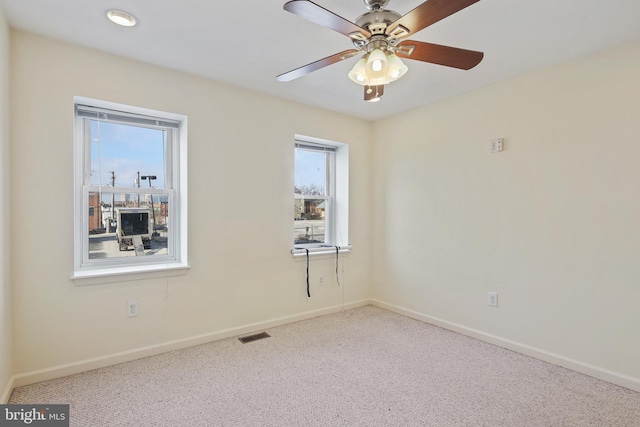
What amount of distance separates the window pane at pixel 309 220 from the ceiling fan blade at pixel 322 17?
2312 mm

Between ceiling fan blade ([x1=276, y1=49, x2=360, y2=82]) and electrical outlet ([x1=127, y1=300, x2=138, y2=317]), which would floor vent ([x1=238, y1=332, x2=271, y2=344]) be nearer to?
electrical outlet ([x1=127, y1=300, x2=138, y2=317])

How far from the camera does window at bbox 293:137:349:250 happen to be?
12.5ft

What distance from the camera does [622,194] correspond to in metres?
2.27

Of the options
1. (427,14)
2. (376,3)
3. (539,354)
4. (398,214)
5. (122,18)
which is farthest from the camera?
(398,214)

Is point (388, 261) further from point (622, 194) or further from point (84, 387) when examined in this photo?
point (84, 387)

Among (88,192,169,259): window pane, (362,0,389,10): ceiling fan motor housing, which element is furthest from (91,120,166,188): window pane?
(362,0,389,10): ceiling fan motor housing

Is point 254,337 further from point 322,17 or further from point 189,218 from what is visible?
point 322,17

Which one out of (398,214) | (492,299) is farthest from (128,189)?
(492,299)

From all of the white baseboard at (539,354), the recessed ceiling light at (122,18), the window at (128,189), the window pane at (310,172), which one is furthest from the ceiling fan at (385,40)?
the white baseboard at (539,354)

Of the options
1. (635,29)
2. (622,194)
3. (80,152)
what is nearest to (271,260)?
(80,152)

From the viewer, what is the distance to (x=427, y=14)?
55.8 inches

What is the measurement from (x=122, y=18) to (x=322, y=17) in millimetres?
1374

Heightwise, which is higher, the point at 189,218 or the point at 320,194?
the point at 320,194

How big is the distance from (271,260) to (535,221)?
7.80 ft
